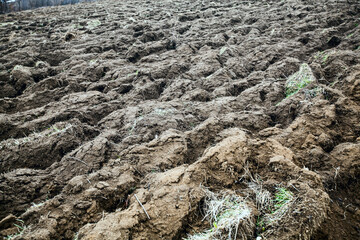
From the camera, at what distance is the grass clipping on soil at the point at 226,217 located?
144 centimetres

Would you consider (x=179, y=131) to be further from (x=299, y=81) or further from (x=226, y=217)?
(x=299, y=81)

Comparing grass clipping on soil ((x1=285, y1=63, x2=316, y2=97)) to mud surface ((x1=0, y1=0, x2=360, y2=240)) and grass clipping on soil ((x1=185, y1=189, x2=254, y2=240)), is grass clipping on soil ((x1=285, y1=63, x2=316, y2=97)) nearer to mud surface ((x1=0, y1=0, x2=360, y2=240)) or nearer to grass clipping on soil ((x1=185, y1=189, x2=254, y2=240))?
mud surface ((x1=0, y1=0, x2=360, y2=240))

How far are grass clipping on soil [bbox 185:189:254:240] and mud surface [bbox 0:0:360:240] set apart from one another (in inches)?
2.8

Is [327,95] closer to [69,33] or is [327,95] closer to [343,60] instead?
[343,60]

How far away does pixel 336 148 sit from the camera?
2.12m

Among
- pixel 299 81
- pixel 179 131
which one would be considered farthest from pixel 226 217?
pixel 299 81

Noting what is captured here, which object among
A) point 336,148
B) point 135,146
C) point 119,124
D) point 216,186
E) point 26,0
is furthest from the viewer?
point 26,0

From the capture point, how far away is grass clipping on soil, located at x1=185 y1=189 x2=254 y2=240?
4.72 ft

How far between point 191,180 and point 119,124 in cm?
188

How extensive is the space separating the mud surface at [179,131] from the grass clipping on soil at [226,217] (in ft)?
0.23

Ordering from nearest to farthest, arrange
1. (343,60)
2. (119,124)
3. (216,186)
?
(216,186), (119,124), (343,60)

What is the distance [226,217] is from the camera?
153 cm

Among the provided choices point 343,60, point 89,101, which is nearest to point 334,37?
point 343,60

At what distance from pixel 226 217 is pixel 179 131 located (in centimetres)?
143
